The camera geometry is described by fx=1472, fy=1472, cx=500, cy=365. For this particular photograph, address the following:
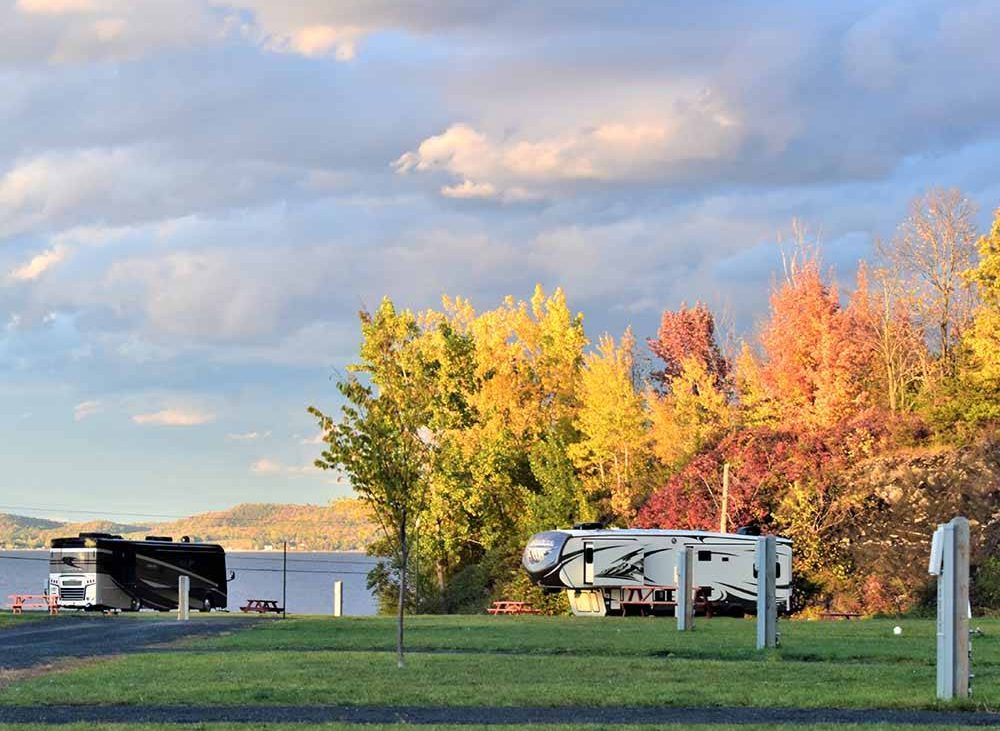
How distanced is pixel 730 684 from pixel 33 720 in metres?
7.98

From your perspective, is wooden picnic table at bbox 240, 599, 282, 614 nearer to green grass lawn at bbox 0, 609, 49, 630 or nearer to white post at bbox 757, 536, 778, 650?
green grass lawn at bbox 0, 609, 49, 630

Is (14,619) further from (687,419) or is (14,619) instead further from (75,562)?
(687,419)

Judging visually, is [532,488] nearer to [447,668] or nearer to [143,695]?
[447,668]

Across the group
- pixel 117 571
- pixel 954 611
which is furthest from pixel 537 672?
A: pixel 117 571

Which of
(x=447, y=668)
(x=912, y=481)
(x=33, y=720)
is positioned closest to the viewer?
(x=33, y=720)

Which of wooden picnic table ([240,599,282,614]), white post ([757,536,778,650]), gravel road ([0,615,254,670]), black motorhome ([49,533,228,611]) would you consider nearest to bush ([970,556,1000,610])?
gravel road ([0,615,254,670])

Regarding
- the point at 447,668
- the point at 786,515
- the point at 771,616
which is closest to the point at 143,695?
the point at 447,668

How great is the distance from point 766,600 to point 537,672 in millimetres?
6957

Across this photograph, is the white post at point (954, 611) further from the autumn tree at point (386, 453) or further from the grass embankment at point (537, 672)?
the autumn tree at point (386, 453)

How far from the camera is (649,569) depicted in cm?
4778

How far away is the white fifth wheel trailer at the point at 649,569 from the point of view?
47.4m

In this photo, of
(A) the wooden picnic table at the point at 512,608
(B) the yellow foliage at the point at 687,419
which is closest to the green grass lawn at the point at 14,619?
(A) the wooden picnic table at the point at 512,608

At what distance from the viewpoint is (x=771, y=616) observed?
2555 centimetres

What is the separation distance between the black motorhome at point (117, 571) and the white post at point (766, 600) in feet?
124
